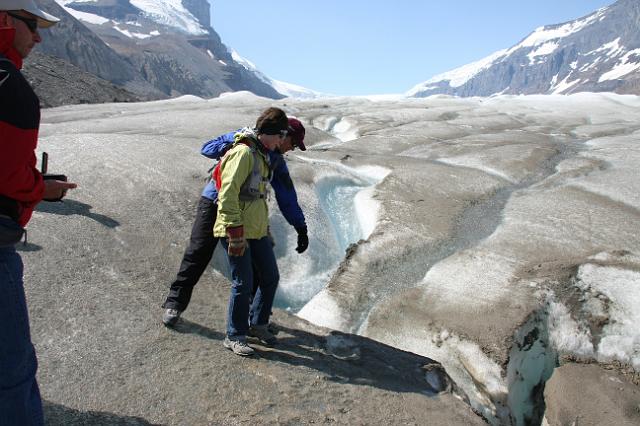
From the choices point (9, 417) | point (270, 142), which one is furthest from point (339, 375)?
point (9, 417)

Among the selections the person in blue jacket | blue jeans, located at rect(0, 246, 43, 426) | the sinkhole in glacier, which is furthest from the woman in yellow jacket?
the sinkhole in glacier

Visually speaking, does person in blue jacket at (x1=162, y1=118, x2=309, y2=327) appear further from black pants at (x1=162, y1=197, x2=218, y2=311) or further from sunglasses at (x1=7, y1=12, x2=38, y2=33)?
sunglasses at (x1=7, y1=12, x2=38, y2=33)

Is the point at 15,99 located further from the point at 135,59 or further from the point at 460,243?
the point at 135,59

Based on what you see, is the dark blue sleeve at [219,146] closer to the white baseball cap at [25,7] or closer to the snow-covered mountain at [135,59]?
the white baseball cap at [25,7]

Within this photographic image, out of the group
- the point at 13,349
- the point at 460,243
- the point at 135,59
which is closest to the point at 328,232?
the point at 460,243

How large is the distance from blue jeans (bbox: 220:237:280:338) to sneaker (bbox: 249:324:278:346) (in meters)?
0.05

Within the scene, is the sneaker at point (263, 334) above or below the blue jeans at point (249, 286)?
below

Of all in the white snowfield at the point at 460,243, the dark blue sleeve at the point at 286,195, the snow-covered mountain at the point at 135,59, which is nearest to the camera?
the dark blue sleeve at the point at 286,195

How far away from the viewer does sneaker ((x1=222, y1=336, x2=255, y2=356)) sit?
507cm

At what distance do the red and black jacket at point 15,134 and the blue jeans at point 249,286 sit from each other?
88.3 inches

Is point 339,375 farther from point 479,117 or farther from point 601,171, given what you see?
point 479,117

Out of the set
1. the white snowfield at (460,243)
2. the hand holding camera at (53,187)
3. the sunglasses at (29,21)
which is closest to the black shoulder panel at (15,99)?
the sunglasses at (29,21)

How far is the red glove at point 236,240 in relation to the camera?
15.0 ft

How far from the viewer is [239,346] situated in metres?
5.09
